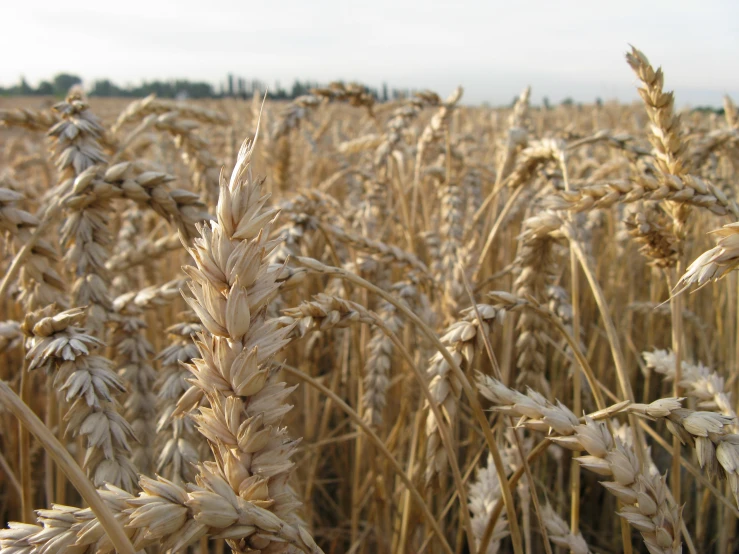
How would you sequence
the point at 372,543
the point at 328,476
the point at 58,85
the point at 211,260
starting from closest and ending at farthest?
1. the point at 211,260
2. the point at 372,543
3. the point at 328,476
4. the point at 58,85

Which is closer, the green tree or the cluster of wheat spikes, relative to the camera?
the cluster of wheat spikes

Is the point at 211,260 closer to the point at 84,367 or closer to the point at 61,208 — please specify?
the point at 84,367

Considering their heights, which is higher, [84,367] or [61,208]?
[61,208]

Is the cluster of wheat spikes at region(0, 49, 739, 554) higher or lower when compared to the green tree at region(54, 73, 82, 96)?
lower

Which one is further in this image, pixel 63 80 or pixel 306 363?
pixel 63 80

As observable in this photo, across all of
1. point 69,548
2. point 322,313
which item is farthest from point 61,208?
point 69,548

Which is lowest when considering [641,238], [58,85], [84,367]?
[84,367]

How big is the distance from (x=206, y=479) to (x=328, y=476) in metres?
1.78

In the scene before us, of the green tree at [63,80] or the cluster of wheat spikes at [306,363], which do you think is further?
the green tree at [63,80]

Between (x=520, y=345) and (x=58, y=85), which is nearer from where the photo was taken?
(x=520, y=345)

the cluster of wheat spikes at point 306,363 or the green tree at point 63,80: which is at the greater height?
the green tree at point 63,80

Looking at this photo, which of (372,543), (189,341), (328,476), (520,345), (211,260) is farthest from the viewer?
(328,476)

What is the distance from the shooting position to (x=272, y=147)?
309 cm

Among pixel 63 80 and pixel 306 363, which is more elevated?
pixel 63 80
